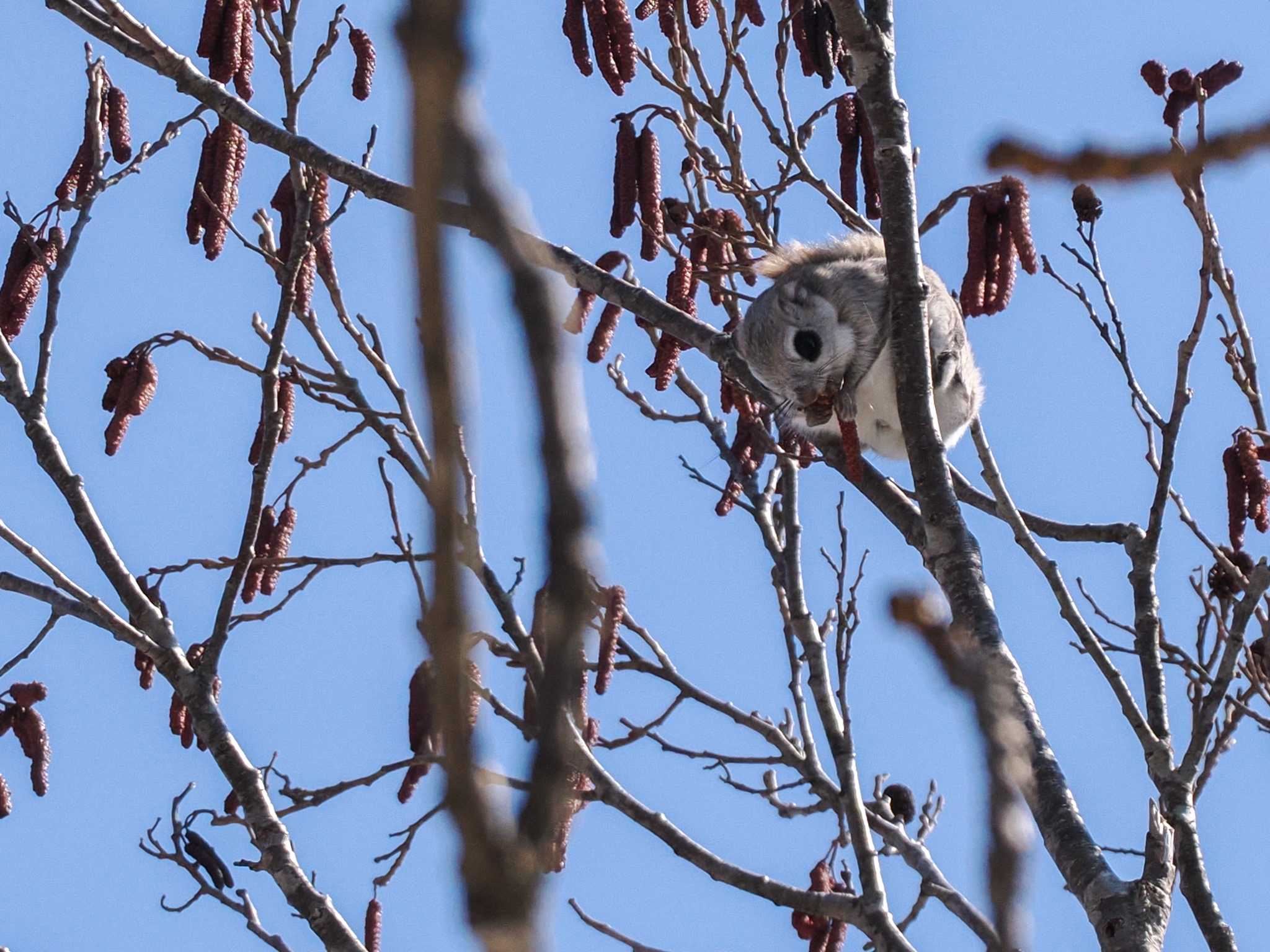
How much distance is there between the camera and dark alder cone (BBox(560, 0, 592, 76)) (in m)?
3.29

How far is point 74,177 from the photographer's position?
3600mm

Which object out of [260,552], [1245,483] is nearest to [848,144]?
[1245,483]

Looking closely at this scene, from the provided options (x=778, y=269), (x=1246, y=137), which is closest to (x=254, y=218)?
(x=778, y=269)

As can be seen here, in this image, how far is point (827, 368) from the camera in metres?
4.63

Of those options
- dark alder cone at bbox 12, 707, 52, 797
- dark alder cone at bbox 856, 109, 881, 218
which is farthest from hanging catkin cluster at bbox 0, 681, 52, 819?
dark alder cone at bbox 856, 109, 881, 218

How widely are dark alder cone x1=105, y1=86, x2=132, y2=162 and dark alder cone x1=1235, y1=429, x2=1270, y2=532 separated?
2.67 m

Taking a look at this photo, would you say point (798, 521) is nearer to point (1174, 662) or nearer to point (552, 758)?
point (1174, 662)

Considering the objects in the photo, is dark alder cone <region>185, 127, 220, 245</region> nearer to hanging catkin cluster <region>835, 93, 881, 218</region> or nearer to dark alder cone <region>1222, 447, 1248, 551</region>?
hanging catkin cluster <region>835, 93, 881, 218</region>

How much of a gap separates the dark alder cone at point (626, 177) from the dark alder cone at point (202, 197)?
91 centimetres

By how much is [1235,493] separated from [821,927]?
4.26ft

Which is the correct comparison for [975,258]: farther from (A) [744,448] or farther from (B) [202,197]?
(B) [202,197]

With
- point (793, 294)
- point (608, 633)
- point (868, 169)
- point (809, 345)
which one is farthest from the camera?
point (793, 294)

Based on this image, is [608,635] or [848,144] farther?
[848,144]

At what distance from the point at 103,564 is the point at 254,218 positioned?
1053 mm
